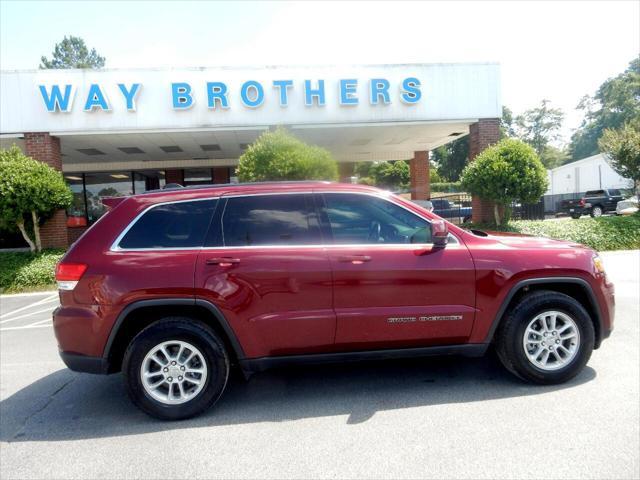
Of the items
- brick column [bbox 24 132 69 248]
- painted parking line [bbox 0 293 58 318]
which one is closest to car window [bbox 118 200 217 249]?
painted parking line [bbox 0 293 58 318]

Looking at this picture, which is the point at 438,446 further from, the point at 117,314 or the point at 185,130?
the point at 185,130

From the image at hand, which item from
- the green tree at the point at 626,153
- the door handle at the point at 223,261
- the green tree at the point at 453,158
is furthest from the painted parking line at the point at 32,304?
the green tree at the point at 453,158

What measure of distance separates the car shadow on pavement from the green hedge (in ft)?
25.5

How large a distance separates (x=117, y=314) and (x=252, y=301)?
3.35ft

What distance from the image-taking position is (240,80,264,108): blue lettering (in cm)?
1333

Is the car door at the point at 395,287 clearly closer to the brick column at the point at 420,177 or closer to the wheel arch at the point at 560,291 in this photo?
the wheel arch at the point at 560,291

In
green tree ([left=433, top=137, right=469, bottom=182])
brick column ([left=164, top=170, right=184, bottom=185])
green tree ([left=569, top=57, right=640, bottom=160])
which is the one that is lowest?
brick column ([left=164, top=170, right=184, bottom=185])

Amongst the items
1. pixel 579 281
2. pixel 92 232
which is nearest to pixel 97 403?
pixel 92 232

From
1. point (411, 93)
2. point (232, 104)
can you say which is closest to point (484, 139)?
point (411, 93)

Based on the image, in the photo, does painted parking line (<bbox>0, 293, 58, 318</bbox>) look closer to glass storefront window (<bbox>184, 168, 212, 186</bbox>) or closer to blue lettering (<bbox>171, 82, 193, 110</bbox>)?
blue lettering (<bbox>171, 82, 193, 110</bbox>)

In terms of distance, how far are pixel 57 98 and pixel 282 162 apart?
22.4 feet

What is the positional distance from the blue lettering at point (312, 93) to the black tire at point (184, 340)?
430 inches

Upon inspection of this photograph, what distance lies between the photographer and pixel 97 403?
4043 millimetres

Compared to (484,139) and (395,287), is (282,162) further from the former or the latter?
(395,287)
